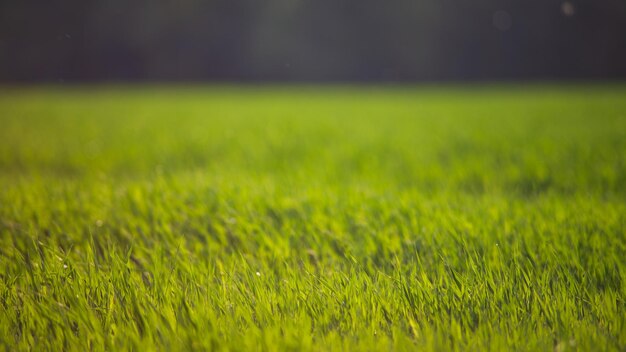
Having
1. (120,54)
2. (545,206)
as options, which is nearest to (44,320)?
(545,206)

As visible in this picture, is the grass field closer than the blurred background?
Yes

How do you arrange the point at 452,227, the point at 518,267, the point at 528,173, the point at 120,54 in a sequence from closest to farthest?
the point at 518,267 < the point at 452,227 < the point at 528,173 < the point at 120,54

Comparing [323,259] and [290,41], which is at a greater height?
[290,41]

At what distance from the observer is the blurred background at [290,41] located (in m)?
40.0

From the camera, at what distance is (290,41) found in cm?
4400

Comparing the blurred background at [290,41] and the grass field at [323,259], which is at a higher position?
the blurred background at [290,41]

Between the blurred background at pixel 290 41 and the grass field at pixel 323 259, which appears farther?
the blurred background at pixel 290 41

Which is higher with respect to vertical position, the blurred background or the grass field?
the blurred background

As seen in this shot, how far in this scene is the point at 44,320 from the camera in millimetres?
1974

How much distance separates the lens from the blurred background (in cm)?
4000

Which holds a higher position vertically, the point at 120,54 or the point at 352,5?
the point at 352,5

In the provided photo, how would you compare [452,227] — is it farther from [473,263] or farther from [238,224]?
[238,224]

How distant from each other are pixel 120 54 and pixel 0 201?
4375cm

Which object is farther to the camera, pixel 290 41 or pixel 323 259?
pixel 290 41
